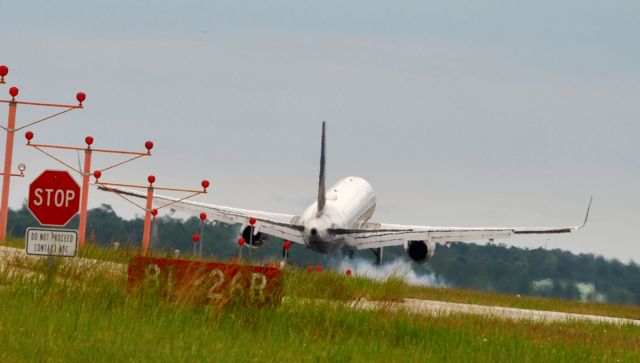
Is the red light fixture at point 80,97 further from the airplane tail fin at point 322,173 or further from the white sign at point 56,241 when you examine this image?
the airplane tail fin at point 322,173

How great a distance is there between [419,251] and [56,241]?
55505mm

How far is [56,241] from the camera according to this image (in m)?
23.3

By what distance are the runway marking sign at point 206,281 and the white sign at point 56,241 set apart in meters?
1.16

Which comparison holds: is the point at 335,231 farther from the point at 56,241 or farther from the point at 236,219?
the point at 56,241

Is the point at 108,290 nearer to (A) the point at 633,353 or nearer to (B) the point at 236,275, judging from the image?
(B) the point at 236,275

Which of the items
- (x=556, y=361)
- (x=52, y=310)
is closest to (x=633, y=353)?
(x=556, y=361)

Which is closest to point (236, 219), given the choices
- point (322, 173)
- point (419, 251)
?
point (322, 173)

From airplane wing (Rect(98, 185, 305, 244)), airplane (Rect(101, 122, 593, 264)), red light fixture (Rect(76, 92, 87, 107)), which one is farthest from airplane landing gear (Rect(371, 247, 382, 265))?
red light fixture (Rect(76, 92, 87, 107))

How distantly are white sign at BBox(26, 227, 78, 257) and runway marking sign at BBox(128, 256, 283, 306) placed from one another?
1.16 metres

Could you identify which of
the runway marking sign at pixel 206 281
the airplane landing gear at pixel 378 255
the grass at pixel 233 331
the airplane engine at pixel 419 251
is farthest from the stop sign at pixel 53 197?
the airplane landing gear at pixel 378 255

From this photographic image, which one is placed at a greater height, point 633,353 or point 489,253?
point 489,253

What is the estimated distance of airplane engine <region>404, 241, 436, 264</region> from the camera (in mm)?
77625

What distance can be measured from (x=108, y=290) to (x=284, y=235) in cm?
5300

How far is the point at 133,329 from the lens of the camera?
20.3 metres
